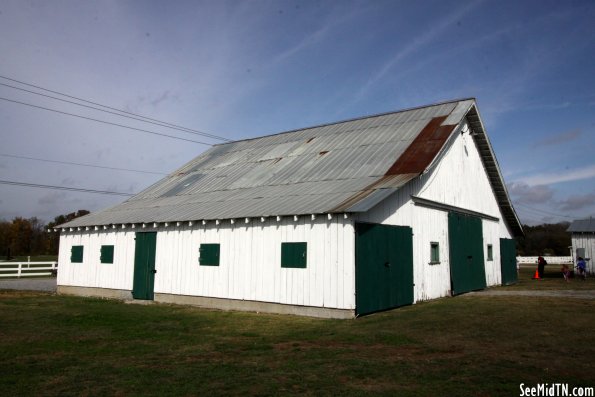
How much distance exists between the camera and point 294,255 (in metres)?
15.4

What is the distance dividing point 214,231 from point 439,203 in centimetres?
944

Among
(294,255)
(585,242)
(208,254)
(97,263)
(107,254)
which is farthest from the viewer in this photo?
(585,242)

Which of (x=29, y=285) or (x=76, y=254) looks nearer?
(x=76, y=254)

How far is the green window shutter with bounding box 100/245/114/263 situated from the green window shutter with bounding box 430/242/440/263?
1400 cm

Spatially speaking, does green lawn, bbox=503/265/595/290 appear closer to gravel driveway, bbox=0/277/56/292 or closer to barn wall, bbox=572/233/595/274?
barn wall, bbox=572/233/595/274

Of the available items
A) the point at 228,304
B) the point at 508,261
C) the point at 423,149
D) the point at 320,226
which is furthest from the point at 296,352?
the point at 508,261

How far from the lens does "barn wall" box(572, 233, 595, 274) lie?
37938mm

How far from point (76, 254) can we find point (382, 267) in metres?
15.7

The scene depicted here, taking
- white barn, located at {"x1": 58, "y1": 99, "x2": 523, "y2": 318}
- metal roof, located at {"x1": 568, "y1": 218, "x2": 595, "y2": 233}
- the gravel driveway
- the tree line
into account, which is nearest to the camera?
white barn, located at {"x1": 58, "y1": 99, "x2": 523, "y2": 318}

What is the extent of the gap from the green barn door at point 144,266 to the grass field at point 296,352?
406 centimetres

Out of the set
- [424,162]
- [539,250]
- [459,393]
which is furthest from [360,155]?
[539,250]

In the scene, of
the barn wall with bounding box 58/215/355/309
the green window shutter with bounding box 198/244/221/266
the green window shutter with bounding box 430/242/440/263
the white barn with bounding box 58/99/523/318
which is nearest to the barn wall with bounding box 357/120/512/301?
the white barn with bounding box 58/99/523/318

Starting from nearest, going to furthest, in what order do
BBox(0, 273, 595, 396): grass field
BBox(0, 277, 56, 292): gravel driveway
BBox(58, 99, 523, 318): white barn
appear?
BBox(0, 273, 595, 396): grass field → BBox(58, 99, 523, 318): white barn → BBox(0, 277, 56, 292): gravel driveway

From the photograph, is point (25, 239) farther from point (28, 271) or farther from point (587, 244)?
point (587, 244)
